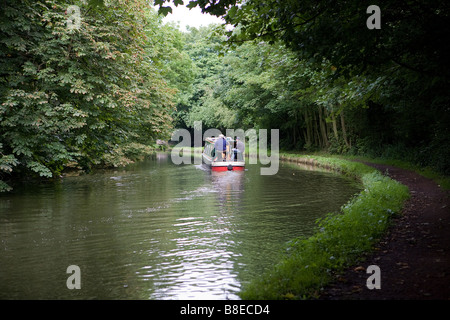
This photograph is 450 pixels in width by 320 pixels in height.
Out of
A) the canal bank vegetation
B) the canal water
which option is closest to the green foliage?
the canal bank vegetation

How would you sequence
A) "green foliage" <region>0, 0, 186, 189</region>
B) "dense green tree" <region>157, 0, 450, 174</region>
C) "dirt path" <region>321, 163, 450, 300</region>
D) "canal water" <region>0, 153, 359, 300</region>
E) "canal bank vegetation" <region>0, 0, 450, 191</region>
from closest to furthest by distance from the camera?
"dirt path" <region>321, 163, 450, 300</region> → "canal water" <region>0, 153, 359, 300</region> → "dense green tree" <region>157, 0, 450, 174</region> → "canal bank vegetation" <region>0, 0, 450, 191</region> → "green foliage" <region>0, 0, 186, 189</region>

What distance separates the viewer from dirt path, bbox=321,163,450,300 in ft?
15.4

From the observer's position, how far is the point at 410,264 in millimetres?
5652

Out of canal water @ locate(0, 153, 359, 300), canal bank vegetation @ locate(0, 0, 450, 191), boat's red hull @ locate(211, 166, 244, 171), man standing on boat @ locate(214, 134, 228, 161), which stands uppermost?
canal bank vegetation @ locate(0, 0, 450, 191)

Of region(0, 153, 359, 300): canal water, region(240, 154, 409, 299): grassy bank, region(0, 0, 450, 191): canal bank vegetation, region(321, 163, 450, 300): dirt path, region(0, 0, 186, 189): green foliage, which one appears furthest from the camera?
region(0, 0, 186, 189): green foliage

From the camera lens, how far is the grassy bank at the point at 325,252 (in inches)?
193

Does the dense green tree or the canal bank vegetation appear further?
the canal bank vegetation

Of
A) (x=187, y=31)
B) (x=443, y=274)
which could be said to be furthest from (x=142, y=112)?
(x=187, y=31)

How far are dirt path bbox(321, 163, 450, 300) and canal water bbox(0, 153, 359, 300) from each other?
151 cm

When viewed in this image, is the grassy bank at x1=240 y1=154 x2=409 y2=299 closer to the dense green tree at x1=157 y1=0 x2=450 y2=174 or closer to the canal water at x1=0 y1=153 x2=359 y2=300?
the canal water at x1=0 y1=153 x2=359 y2=300

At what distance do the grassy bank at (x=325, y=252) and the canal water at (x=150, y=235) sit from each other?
583 mm

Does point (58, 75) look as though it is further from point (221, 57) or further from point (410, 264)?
point (410, 264)

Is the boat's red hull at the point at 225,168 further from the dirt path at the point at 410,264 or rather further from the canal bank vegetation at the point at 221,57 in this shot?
the dirt path at the point at 410,264
